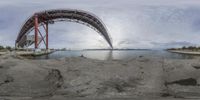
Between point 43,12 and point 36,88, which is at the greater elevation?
point 43,12

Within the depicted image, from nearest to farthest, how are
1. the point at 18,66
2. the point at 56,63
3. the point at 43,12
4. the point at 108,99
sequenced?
the point at 108,99 < the point at 18,66 < the point at 56,63 < the point at 43,12

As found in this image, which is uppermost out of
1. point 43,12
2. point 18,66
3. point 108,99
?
point 43,12

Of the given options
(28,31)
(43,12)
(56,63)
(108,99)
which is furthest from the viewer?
(28,31)

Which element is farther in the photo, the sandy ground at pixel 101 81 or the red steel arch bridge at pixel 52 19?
the red steel arch bridge at pixel 52 19

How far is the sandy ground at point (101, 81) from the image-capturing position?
7.23 m

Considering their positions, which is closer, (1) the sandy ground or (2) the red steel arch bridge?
(1) the sandy ground

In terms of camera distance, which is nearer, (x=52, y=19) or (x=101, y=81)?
(x=101, y=81)

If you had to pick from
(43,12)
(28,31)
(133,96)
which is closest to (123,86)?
(133,96)

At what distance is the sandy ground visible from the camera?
723 cm

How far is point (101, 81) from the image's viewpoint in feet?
24.3

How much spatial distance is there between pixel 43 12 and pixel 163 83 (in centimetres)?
11150

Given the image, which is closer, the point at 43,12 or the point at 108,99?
the point at 108,99

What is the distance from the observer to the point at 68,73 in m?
7.76

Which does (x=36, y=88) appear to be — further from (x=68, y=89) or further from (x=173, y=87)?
(x=173, y=87)
